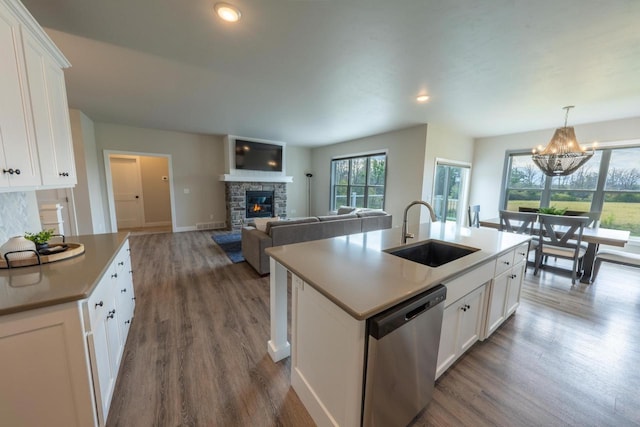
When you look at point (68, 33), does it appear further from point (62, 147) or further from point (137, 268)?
point (137, 268)

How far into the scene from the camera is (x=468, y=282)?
1578 millimetres

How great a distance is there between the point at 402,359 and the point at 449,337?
2.34ft

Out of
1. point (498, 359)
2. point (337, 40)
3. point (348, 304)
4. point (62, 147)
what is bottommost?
point (498, 359)

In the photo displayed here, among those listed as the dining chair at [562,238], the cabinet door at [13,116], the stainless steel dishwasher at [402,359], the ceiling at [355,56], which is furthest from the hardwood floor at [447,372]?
the ceiling at [355,56]

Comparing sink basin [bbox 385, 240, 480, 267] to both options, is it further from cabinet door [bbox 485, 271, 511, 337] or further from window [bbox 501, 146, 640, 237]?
window [bbox 501, 146, 640, 237]

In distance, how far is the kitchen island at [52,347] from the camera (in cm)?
96

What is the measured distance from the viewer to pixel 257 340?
205 centimetres

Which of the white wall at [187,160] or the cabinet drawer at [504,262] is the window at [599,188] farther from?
the white wall at [187,160]

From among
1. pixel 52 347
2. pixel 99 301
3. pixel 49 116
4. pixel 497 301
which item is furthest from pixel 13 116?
pixel 497 301

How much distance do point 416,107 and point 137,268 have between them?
5.22m

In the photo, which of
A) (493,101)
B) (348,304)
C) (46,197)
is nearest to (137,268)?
(46,197)

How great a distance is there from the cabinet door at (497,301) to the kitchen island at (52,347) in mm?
2669

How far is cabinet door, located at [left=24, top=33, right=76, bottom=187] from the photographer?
1450 millimetres

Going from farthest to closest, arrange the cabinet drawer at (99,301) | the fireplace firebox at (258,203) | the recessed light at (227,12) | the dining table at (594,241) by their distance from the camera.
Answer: the fireplace firebox at (258,203)
the dining table at (594,241)
the recessed light at (227,12)
the cabinet drawer at (99,301)
